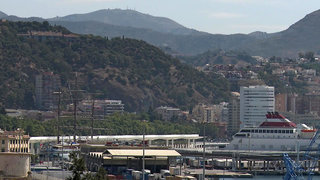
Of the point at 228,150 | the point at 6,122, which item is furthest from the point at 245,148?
the point at 6,122

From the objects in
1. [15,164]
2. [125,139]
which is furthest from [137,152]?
[125,139]

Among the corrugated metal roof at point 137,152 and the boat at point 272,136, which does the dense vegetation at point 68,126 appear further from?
the corrugated metal roof at point 137,152

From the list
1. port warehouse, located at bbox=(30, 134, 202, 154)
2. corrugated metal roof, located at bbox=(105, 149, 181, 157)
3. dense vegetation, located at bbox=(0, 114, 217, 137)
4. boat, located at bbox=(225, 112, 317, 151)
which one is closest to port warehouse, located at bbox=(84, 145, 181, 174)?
corrugated metal roof, located at bbox=(105, 149, 181, 157)

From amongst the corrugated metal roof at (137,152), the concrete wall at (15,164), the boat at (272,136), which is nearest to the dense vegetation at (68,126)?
the boat at (272,136)

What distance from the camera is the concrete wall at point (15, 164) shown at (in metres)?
50.0

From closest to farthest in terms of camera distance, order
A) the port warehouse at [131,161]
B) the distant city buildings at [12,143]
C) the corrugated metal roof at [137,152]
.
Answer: the distant city buildings at [12,143], the port warehouse at [131,161], the corrugated metal roof at [137,152]

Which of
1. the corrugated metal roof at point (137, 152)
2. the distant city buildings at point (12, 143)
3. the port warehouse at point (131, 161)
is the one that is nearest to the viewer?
the distant city buildings at point (12, 143)

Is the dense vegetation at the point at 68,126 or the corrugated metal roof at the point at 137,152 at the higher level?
the corrugated metal roof at the point at 137,152

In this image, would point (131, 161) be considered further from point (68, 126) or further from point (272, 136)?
point (68, 126)

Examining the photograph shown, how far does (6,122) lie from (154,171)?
7413 cm

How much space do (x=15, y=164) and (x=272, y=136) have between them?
104 metres

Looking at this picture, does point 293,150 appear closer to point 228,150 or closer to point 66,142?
point 228,150

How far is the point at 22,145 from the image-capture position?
110m

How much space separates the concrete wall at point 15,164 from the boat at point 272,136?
10083cm
